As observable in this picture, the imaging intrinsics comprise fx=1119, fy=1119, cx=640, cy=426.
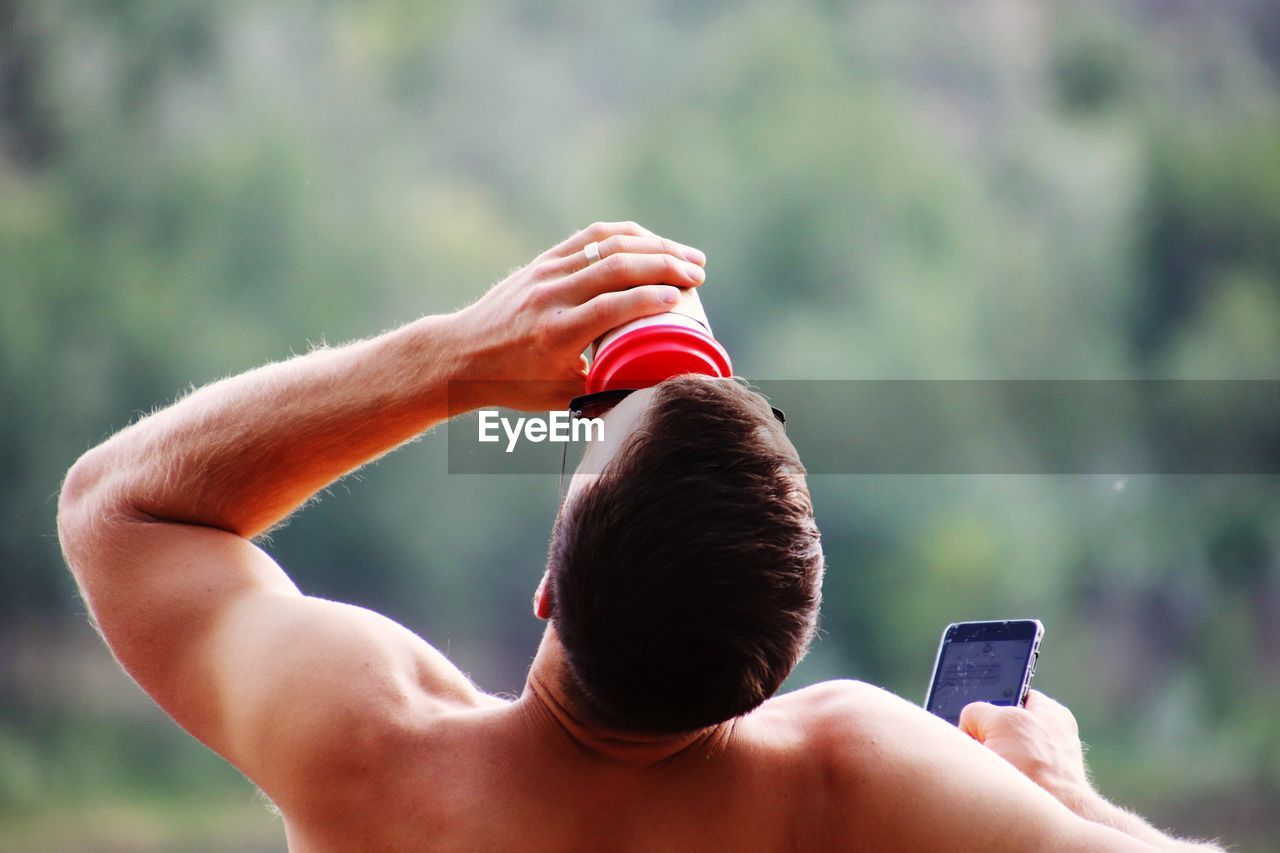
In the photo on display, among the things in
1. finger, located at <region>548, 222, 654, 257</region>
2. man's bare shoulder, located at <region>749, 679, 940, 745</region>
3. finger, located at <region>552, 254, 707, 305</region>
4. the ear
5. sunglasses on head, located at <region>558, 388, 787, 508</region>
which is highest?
finger, located at <region>548, 222, 654, 257</region>

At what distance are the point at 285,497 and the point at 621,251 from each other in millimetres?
261

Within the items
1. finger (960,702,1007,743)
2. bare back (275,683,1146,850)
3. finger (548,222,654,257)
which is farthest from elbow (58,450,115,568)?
finger (960,702,1007,743)

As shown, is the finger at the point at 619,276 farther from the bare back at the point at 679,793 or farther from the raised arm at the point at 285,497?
the bare back at the point at 679,793

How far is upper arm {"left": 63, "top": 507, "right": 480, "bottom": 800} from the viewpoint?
23.3 inches

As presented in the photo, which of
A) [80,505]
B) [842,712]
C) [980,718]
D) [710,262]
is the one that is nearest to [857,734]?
[842,712]

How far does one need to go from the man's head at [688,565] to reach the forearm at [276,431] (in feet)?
0.57

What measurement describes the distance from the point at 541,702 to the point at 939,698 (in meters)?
0.37

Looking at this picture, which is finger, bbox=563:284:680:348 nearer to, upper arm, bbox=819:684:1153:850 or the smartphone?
upper arm, bbox=819:684:1153:850

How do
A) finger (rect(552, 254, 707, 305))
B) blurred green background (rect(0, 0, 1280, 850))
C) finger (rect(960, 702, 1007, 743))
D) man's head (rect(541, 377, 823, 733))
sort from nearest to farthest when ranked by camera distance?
1. man's head (rect(541, 377, 823, 733))
2. finger (rect(552, 254, 707, 305))
3. finger (rect(960, 702, 1007, 743))
4. blurred green background (rect(0, 0, 1280, 850))

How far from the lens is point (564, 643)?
559 millimetres

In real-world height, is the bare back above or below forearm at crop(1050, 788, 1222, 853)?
above

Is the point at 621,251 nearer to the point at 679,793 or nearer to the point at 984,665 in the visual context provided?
the point at 679,793

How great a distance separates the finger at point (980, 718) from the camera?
74cm

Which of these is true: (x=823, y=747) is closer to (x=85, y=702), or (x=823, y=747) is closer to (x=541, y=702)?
(x=541, y=702)
